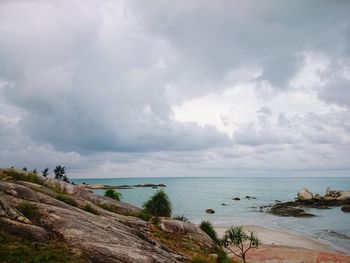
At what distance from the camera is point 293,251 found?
140ft

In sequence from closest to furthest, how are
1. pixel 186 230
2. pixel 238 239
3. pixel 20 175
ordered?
pixel 20 175
pixel 186 230
pixel 238 239

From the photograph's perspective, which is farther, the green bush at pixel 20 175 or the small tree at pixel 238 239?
the small tree at pixel 238 239

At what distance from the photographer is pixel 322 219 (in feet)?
272

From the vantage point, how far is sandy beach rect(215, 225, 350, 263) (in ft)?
129

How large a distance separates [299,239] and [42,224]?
51.4m

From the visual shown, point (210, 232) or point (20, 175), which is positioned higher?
point (20, 175)

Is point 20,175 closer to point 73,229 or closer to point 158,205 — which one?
point 73,229

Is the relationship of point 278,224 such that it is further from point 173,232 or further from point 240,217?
point 173,232

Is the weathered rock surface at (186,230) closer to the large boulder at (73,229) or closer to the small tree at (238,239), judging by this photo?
the small tree at (238,239)

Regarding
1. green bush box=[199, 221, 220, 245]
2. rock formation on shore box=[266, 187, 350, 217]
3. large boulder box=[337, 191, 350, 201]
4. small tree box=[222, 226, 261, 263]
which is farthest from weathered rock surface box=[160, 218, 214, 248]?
large boulder box=[337, 191, 350, 201]

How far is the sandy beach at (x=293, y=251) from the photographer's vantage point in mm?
39188

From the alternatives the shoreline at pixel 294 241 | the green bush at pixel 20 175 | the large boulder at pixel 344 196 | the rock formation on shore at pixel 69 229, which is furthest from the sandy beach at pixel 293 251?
the large boulder at pixel 344 196

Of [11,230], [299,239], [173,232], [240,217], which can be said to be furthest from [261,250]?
[240,217]

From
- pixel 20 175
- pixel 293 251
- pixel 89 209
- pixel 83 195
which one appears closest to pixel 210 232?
pixel 293 251
